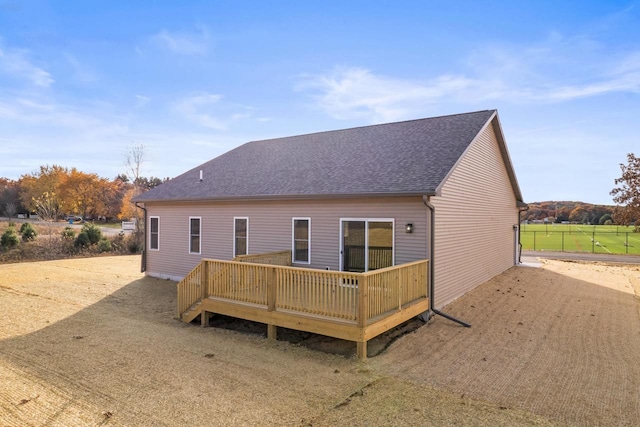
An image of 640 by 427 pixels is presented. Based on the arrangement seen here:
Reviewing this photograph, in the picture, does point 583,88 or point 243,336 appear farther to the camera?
point 583,88

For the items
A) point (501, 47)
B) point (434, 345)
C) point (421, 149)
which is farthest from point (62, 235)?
point (501, 47)

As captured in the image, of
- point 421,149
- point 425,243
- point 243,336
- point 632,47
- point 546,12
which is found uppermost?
point 546,12

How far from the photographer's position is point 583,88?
51.0 feet

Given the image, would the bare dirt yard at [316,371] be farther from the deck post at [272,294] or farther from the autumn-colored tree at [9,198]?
the autumn-colored tree at [9,198]

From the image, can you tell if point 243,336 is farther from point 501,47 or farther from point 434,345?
point 501,47

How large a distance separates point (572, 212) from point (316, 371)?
274 feet

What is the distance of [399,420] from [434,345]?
122 inches

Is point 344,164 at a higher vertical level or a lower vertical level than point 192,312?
higher

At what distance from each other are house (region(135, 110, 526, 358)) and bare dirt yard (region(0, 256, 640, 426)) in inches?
83.6

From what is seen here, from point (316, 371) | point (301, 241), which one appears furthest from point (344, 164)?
point (316, 371)

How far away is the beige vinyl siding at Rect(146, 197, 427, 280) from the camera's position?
8891 millimetres

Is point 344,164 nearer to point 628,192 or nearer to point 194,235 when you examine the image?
point 194,235

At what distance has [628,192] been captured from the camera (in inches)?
1050

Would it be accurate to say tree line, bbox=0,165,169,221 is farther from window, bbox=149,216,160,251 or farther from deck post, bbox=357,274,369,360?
deck post, bbox=357,274,369,360
